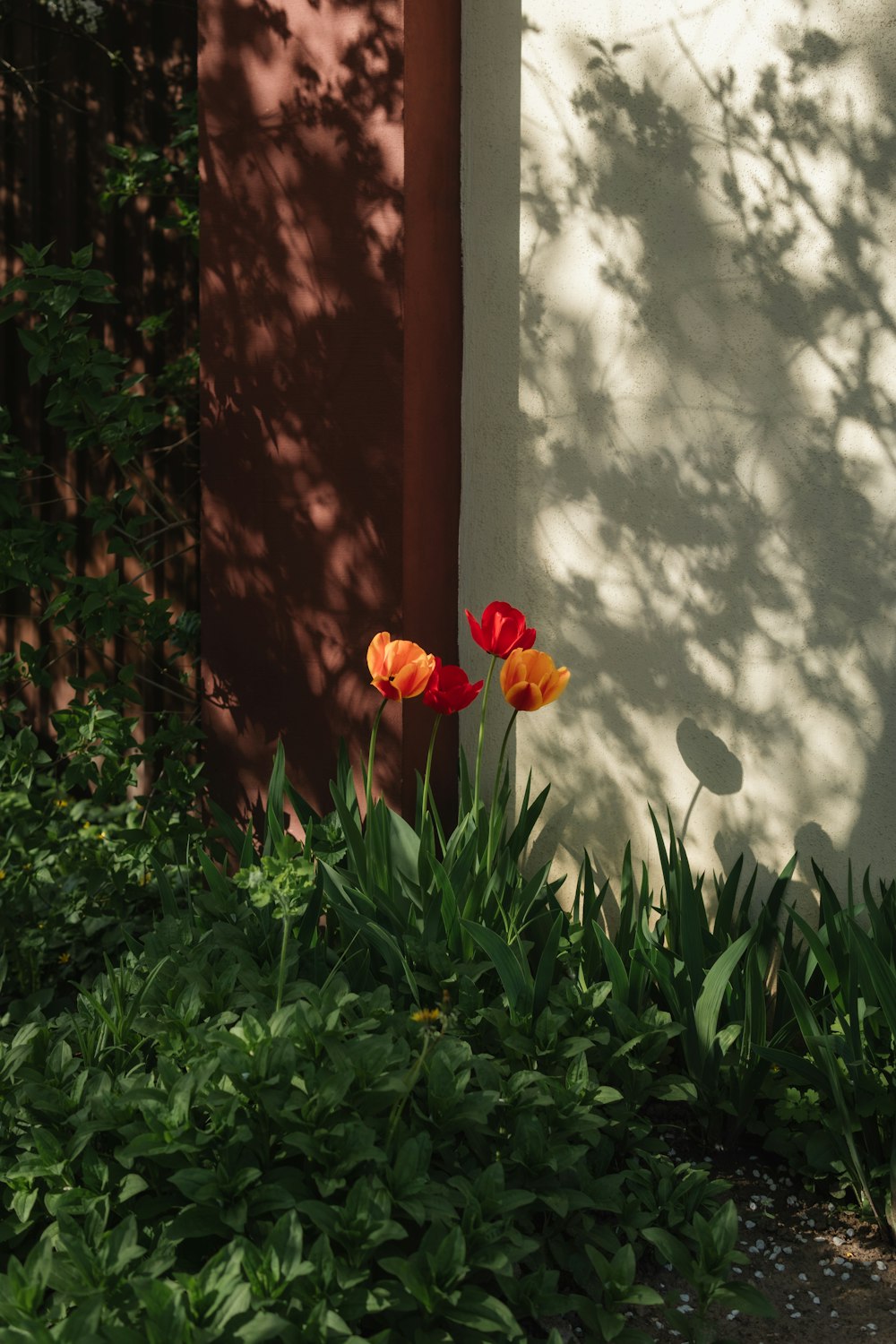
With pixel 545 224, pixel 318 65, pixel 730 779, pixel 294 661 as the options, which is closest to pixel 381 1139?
pixel 730 779

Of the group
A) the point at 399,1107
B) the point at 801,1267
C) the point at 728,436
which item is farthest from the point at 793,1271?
the point at 728,436

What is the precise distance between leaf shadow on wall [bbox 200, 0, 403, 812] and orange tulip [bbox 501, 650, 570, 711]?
0.69m

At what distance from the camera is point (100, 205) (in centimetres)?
386

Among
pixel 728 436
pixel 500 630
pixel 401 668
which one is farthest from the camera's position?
pixel 728 436

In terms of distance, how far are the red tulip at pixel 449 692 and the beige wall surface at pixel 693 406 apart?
0.63 m

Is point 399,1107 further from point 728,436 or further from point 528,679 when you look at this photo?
point 728,436

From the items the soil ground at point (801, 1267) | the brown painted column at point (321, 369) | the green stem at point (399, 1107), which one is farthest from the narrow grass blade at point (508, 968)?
the brown painted column at point (321, 369)

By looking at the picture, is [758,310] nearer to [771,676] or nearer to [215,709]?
[771,676]

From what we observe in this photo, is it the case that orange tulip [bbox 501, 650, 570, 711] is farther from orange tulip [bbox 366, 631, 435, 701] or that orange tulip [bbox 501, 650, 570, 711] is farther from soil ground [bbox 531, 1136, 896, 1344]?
soil ground [bbox 531, 1136, 896, 1344]

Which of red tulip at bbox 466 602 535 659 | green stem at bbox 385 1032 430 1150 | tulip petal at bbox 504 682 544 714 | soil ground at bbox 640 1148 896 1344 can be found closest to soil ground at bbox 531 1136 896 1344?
soil ground at bbox 640 1148 896 1344

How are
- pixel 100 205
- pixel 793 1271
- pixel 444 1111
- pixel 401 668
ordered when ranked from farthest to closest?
pixel 100 205
pixel 401 668
pixel 793 1271
pixel 444 1111

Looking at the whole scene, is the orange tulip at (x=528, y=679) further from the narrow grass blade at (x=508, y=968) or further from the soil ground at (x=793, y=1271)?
the soil ground at (x=793, y=1271)

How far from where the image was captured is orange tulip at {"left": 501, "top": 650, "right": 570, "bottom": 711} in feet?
8.46

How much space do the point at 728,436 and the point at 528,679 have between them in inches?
31.5
